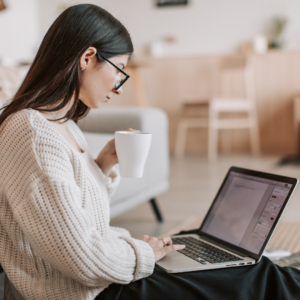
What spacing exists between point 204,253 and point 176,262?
9 centimetres

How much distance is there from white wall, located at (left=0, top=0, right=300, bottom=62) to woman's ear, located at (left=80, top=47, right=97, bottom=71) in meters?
3.67

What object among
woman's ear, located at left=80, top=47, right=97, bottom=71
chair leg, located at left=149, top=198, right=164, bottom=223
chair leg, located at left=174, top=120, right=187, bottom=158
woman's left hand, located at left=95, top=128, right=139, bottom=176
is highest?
woman's ear, located at left=80, top=47, right=97, bottom=71

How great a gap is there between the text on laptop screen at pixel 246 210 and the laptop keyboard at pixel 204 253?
4 centimetres

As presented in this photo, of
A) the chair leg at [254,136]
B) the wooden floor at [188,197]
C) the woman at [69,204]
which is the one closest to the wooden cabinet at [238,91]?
the chair leg at [254,136]

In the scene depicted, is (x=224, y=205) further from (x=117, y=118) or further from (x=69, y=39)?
(x=117, y=118)

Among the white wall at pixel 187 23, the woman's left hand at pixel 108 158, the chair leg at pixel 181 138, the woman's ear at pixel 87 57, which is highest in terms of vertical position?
the white wall at pixel 187 23

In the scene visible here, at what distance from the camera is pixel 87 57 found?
715mm

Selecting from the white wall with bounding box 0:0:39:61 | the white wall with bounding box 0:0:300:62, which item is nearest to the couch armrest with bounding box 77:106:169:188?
the white wall with bounding box 0:0:39:61

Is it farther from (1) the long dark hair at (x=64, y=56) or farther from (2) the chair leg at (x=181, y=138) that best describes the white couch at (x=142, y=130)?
(2) the chair leg at (x=181, y=138)

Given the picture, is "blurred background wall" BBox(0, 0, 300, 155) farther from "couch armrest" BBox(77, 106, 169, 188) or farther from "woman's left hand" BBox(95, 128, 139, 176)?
"woman's left hand" BBox(95, 128, 139, 176)

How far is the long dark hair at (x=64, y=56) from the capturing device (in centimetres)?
70

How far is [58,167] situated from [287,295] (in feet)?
1.57

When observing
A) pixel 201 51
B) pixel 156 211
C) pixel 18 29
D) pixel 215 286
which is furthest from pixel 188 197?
pixel 18 29

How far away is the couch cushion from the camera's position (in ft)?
4.56
